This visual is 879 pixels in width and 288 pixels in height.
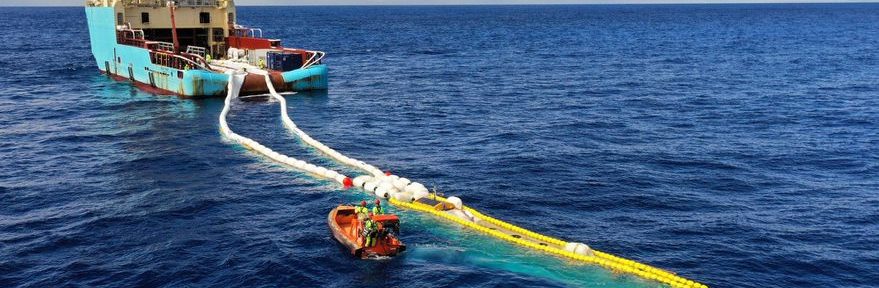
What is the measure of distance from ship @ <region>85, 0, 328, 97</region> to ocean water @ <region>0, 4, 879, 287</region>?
96.4 inches

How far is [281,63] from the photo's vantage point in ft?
287

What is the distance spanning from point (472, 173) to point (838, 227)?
880 inches

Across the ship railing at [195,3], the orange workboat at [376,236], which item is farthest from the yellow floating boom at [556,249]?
the ship railing at [195,3]

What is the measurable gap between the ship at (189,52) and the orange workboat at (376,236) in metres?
46.0

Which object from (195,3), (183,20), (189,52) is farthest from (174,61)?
(195,3)

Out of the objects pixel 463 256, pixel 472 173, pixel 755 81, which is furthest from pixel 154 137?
pixel 755 81

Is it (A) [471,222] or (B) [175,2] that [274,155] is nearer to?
(A) [471,222]

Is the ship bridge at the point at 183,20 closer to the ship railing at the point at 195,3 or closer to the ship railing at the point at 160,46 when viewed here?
the ship railing at the point at 195,3

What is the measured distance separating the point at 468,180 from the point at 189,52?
55638 millimetres

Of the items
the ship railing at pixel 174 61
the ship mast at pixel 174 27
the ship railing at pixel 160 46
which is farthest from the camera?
the ship mast at pixel 174 27

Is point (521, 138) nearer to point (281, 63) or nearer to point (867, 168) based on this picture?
point (867, 168)

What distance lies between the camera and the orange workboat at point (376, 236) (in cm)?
3750

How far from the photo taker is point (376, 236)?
37344mm

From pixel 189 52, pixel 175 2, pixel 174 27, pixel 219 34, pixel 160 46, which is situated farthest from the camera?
pixel 219 34
